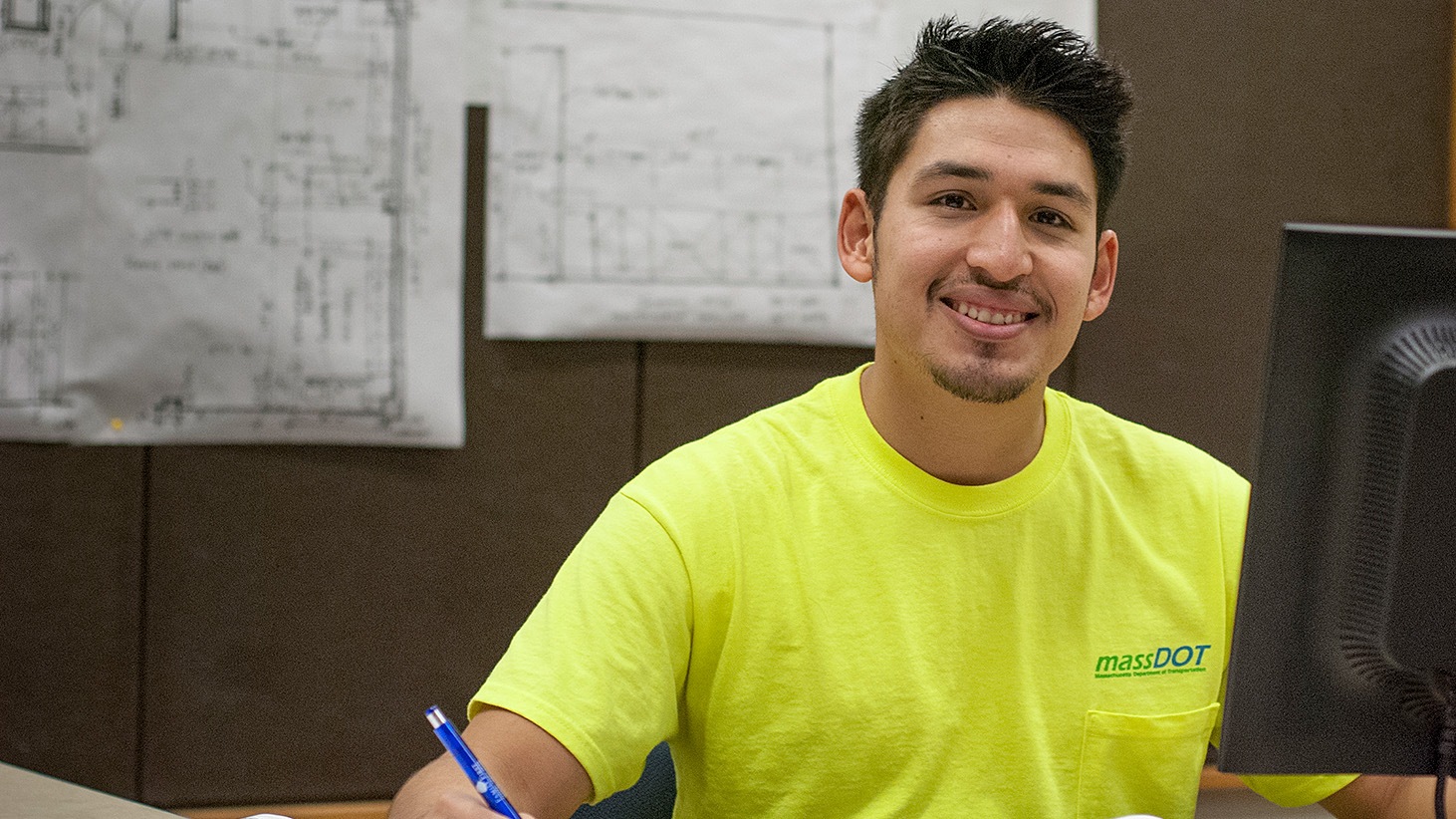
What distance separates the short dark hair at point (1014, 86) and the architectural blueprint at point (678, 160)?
1.92ft

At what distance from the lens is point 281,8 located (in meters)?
1.71

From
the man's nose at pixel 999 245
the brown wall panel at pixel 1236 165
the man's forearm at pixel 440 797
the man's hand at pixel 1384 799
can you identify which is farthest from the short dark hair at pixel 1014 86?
the brown wall panel at pixel 1236 165

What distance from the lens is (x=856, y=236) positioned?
4.13 ft

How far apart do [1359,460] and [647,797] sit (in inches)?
26.2

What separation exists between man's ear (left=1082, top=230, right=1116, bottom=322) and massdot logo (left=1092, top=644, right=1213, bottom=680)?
335 mm

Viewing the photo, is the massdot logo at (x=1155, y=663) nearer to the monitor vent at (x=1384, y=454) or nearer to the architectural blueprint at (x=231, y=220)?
the monitor vent at (x=1384, y=454)

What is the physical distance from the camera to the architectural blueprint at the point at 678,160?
1780 millimetres

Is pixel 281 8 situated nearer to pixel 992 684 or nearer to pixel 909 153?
pixel 909 153

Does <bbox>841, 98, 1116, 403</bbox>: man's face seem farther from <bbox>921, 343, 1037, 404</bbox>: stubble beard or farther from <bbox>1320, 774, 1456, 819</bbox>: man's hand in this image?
<bbox>1320, 774, 1456, 819</bbox>: man's hand

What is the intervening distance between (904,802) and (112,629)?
1.22 meters

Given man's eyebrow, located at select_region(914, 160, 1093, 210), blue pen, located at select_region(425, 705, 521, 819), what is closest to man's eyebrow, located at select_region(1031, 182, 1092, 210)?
man's eyebrow, located at select_region(914, 160, 1093, 210)

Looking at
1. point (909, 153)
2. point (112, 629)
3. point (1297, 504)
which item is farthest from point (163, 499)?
point (1297, 504)

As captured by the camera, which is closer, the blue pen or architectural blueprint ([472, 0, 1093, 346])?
the blue pen

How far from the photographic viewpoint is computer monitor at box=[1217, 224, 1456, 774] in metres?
0.67
